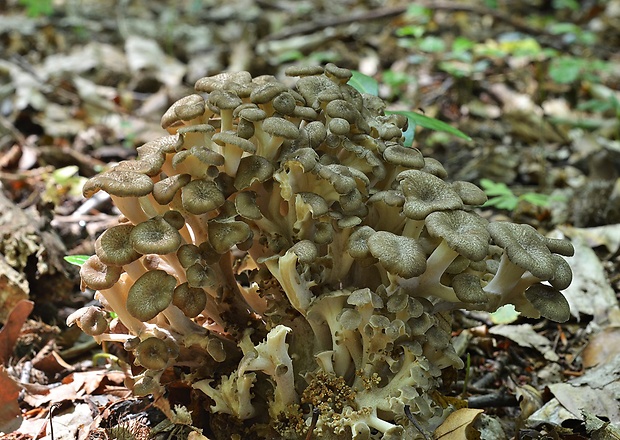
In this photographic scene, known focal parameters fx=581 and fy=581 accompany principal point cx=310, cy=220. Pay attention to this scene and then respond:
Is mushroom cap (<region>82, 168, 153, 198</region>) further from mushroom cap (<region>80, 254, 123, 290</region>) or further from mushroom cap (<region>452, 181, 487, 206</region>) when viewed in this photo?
mushroom cap (<region>452, 181, 487, 206</region>)

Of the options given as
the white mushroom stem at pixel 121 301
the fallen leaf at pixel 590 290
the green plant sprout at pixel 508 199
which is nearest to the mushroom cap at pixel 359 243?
the white mushroom stem at pixel 121 301

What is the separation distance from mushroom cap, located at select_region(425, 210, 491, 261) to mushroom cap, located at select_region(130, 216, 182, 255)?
1275 millimetres

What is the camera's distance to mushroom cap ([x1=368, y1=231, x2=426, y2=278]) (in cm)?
278

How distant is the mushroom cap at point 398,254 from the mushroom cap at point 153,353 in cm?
129

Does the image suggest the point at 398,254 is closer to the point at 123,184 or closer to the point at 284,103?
the point at 284,103

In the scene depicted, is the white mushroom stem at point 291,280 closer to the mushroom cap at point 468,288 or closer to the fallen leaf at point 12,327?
the mushroom cap at point 468,288

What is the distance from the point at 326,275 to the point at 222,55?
852 centimetres

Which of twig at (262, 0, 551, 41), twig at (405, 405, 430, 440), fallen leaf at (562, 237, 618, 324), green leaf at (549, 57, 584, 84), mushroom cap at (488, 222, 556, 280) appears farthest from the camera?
twig at (262, 0, 551, 41)

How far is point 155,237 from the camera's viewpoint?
295cm

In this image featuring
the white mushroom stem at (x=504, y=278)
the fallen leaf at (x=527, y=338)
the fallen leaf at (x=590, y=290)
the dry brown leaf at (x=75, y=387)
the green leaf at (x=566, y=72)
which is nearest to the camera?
the white mushroom stem at (x=504, y=278)

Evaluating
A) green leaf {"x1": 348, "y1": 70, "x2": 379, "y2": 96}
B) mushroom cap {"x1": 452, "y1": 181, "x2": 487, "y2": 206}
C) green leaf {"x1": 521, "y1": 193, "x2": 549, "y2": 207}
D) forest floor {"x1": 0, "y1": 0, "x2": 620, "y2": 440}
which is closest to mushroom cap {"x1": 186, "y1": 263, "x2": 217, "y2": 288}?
forest floor {"x1": 0, "y1": 0, "x2": 620, "y2": 440}

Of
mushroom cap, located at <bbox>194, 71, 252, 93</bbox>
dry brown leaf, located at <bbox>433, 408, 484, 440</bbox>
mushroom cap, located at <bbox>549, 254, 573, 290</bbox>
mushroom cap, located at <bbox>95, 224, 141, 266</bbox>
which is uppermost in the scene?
mushroom cap, located at <bbox>194, 71, 252, 93</bbox>

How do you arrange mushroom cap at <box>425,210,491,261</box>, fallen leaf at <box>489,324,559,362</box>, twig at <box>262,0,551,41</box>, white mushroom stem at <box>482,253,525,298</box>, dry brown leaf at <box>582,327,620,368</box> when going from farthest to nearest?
twig at <box>262,0,551,41</box> → fallen leaf at <box>489,324,559,362</box> → dry brown leaf at <box>582,327,620,368</box> → white mushroom stem at <box>482,253,525,298</box> → mushroom cap at <box>425,210,491,261</box>

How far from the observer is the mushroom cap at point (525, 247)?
2857 mm
